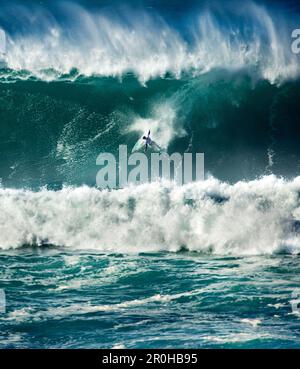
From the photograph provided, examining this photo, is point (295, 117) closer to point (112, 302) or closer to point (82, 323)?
point (112, 302)

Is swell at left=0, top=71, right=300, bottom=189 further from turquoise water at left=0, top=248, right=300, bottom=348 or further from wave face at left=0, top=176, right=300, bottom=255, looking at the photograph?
turquoise water at left=0, top=248, right=300, bottom=348

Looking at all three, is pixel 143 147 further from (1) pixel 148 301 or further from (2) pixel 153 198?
(1) pixel 148 301

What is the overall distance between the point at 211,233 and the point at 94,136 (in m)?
6.15

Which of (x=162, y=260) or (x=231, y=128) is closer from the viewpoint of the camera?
(x=162, y=260)

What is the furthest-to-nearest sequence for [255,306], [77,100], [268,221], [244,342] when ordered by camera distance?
[77,100], [268,221], [255,306], [244,342]

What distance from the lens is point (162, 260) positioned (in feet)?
44.1

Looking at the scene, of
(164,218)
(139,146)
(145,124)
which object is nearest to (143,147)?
(139,146)

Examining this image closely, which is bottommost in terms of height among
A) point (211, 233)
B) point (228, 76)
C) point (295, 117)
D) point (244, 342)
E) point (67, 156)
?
point (244, 342)

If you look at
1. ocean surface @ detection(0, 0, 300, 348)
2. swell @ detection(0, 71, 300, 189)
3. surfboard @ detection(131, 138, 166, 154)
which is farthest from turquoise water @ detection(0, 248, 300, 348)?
surfboard @ detection(131, 138, 166, 154)

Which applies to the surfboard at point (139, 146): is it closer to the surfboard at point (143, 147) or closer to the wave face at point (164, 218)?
the surfboard at point (143, 147)

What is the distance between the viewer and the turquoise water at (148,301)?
8.16 m

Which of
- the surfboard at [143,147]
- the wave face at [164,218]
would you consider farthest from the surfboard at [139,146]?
the wave face at [164,218]

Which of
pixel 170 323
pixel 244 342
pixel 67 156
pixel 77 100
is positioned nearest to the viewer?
pixel 244 342

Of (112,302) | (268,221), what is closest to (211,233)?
(268,221)
